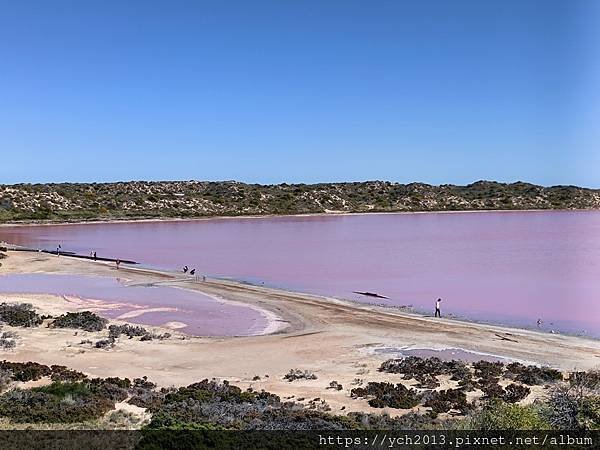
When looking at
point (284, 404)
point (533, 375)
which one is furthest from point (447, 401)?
point (284, 404)

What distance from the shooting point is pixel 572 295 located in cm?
2469

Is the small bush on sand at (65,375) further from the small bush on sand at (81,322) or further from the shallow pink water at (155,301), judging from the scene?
the shallow pink water at (155,301)

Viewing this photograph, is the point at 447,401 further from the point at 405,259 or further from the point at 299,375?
the point at 405,259

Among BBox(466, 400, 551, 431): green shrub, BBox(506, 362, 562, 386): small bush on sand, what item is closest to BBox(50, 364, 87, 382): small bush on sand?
BBox(466, 400, 551, 431): green shrub

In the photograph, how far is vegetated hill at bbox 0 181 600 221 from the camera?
8425 cm

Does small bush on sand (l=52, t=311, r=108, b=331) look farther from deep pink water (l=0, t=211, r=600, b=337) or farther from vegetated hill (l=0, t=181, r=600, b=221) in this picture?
vegetated hill (l=0, t=181, r=600, b=221)

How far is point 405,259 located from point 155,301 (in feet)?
59.0

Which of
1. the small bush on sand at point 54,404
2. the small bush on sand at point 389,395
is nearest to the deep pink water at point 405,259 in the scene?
the small bush on sand at point 389,395

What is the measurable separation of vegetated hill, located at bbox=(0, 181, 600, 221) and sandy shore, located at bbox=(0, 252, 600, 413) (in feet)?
205

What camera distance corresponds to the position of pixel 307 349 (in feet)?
53.8

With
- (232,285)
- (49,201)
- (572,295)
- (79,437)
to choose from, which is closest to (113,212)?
(49,201)

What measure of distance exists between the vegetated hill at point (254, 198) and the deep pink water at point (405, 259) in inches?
568

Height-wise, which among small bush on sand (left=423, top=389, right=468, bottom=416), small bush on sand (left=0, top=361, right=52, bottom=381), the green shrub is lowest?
small bush on sand (left=0, top=361, right=52, bottom=381)

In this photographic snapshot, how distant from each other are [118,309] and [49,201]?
6958cm
